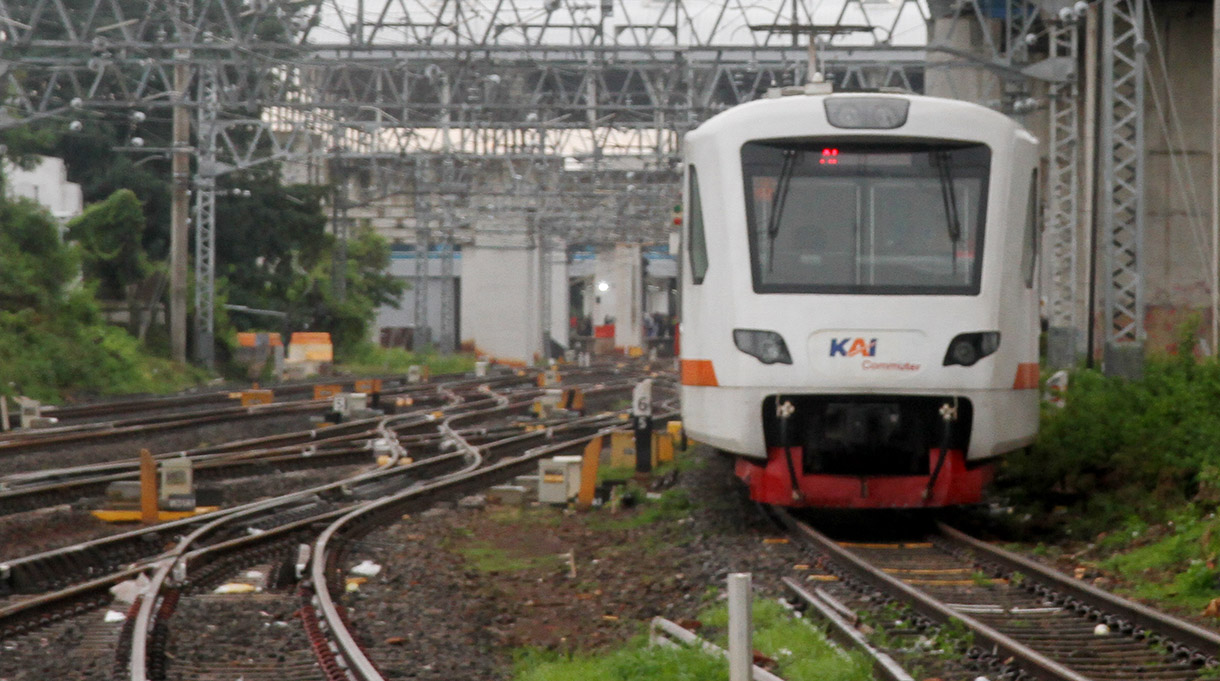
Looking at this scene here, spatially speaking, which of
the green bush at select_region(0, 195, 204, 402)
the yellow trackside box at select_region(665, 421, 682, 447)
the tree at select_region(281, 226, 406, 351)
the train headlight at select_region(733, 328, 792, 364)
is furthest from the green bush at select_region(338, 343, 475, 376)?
the train headlight at select_region(733, 328, 792, 364)

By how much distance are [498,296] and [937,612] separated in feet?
201

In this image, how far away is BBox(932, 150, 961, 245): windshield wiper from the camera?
11648mm

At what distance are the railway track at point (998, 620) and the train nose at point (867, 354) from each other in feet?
3.83

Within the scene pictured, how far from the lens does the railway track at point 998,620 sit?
7.25m

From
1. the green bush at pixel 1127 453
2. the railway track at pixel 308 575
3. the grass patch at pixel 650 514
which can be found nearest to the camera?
the railway track at pixel 308 575

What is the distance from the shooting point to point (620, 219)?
66938mm

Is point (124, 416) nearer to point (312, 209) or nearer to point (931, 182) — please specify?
point (931, 182)

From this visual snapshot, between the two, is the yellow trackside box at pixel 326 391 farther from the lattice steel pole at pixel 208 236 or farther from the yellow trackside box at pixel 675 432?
the yellow trackside box at pixel 675 432

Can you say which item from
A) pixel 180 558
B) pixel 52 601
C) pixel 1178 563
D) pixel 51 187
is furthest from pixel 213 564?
pixel 51 187

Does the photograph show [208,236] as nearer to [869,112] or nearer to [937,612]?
[869,112]

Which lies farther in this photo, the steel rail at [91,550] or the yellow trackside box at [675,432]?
the yellow trackside box at [675,432]

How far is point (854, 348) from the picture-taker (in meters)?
11.4

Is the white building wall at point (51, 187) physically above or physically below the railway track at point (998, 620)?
above

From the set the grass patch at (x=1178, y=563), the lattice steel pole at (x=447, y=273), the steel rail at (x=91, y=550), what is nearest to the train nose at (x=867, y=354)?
the grass patch at (x=1178, y=563)
